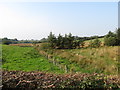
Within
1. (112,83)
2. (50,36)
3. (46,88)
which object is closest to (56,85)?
(46,88)

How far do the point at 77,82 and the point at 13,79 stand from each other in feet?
7.20

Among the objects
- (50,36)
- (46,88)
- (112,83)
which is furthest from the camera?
(50,36)

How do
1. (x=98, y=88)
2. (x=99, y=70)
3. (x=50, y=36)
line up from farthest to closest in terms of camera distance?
(x=50, y=36), (x=99, y=70), (x=98, y=88)

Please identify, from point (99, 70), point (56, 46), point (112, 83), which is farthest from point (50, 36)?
point (112, 83)

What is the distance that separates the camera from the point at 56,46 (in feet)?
118

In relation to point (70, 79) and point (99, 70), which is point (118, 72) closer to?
point (99, 70)

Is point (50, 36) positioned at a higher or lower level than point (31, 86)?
higher

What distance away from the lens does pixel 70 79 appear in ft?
18.3

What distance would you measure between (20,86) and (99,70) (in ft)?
22.5

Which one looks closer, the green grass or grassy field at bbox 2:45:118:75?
grassy field at bbox 2:45:118:75

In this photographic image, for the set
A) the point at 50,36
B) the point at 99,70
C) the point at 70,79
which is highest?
the point at 50,36

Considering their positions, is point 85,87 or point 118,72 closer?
point 85,87

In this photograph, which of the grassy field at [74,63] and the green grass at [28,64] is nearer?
the grassy field at [74,63]

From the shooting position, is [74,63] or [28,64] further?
[28,64]
